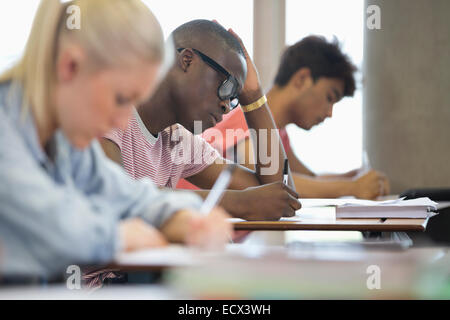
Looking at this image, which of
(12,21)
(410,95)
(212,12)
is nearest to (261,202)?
(12,21)

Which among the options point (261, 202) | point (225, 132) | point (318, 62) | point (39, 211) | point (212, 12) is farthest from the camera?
point (212, 12)

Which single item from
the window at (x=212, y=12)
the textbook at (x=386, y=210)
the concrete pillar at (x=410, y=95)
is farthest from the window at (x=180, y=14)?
the concrete pillar at (x=410, y=95)

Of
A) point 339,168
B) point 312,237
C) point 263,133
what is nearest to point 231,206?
point 312,237

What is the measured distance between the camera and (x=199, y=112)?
4.84 ft

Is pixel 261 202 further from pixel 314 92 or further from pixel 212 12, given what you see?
pixel 212 12

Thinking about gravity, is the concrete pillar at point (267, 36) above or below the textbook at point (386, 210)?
above

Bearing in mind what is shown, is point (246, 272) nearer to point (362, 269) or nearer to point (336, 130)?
point (362, 269)

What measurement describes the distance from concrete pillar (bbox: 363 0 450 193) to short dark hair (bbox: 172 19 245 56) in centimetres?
226

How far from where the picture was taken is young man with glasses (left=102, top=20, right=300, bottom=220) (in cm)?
137

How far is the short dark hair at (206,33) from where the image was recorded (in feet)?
4.52

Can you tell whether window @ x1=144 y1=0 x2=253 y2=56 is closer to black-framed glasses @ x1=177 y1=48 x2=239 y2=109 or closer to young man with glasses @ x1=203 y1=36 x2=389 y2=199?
young man with glasses @ x1=203 y1=36 x2=389 y2=199

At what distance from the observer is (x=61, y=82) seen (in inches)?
23.3

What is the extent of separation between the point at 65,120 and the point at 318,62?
2174 mm

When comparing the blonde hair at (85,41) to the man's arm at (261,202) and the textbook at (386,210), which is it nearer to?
the man's arm at (261,202)
